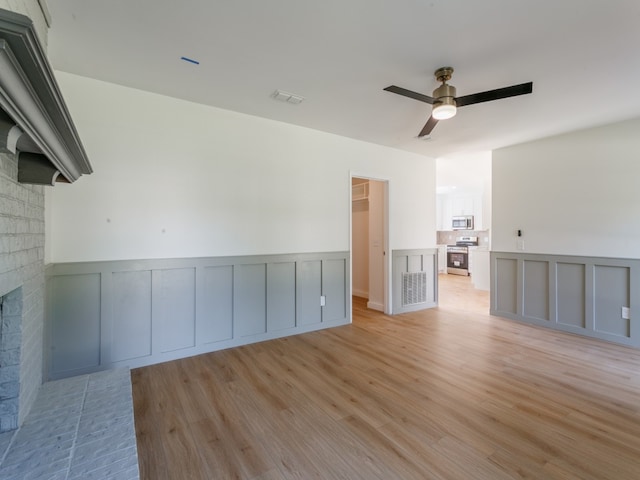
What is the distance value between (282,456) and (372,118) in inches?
128

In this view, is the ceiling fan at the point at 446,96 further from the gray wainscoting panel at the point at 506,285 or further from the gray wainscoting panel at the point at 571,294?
the gray wainscoting panel at the point at 506,285

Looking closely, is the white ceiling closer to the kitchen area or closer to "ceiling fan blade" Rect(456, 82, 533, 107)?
"ceiling fan blade" Rect(456, 82, 533, 107)

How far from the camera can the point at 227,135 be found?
128 inches

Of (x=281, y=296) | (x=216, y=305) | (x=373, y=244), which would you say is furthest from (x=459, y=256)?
(x=216, y=305)

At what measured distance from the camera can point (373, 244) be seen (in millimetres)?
5098

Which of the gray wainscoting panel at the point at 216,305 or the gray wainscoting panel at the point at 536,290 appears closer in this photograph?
the gray wainscoting panel at the point at 216,305

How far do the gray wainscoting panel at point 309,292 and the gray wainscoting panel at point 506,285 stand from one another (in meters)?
2.85

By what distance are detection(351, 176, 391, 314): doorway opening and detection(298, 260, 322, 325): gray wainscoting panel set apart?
130cm

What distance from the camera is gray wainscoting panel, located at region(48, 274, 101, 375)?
2.48m

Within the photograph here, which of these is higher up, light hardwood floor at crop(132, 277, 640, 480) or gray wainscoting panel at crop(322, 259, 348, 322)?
gray wainscoting panel at crop(322, 259, 348, 322)

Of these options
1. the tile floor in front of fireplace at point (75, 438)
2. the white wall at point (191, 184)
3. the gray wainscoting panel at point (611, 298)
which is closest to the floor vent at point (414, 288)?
the white wall at point (191, 184)

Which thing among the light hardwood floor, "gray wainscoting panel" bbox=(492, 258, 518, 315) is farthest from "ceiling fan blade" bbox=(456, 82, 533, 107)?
"gray wainscoting panel" bbox=(492, 258, 518, 315)

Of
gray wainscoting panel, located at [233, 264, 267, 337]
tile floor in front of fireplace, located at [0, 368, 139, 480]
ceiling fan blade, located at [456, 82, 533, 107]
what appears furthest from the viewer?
gray wainscoting panel, located at [233, 264, 267, 337]

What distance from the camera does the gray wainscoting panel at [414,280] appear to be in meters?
4.76
